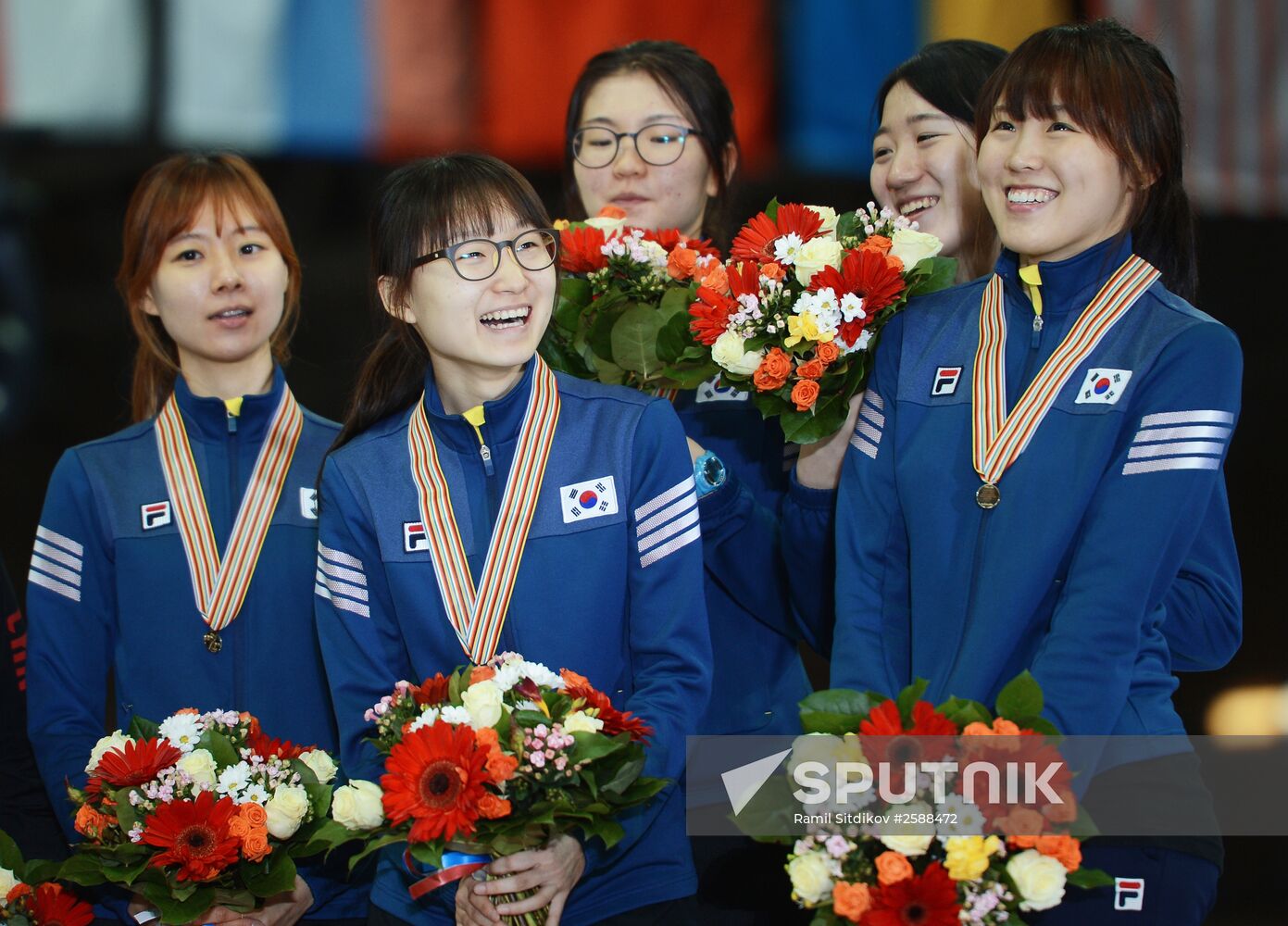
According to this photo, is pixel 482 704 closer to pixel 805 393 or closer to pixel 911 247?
pixel 805 393

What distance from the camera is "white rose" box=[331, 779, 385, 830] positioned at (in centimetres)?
217

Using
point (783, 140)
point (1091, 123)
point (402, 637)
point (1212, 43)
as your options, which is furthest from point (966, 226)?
point (1212, 43)

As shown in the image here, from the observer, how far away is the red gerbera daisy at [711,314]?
2576mm

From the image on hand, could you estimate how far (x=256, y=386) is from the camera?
319cm

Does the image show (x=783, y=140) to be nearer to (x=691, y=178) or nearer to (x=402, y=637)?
(x=691, y=178)

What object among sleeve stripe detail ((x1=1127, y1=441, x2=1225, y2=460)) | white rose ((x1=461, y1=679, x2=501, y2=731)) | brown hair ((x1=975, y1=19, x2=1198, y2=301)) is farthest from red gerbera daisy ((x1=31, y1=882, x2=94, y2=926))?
brown hair ((x1=975, y1=19, x2=1198, y2=301))

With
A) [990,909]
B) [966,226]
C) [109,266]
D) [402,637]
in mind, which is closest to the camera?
[990,909]

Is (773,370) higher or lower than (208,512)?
higher

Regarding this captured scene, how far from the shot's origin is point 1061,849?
6.36 feet

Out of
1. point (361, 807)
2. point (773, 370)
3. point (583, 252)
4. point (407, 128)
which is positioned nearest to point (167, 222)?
point (583, 252)

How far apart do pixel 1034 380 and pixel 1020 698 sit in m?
0.53

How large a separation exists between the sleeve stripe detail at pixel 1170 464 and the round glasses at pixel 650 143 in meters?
1.33

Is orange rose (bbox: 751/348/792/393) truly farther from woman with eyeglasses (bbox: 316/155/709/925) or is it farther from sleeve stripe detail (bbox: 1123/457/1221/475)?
sleeve stripe detail (bbox: 1123/457/1221/475)

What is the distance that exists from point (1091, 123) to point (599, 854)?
132 centimetres
